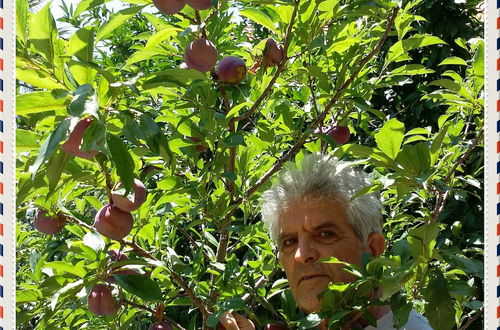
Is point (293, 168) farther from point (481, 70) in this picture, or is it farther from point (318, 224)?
point (481, 70)

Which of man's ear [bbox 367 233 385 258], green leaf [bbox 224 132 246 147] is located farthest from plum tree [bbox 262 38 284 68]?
man's ear [bbox 367 233 385 258]

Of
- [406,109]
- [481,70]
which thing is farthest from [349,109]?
[406,109]

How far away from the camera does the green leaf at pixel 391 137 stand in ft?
3.49

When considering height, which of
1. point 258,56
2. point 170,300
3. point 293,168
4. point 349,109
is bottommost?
point 170,300

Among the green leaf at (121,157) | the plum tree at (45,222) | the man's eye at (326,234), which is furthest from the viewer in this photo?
the man's eye at (326,234)

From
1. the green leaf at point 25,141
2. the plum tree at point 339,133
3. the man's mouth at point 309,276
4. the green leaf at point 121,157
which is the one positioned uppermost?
the green leaf at point 121,157

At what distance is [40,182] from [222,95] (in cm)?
51

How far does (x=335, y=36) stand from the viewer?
1547 mm

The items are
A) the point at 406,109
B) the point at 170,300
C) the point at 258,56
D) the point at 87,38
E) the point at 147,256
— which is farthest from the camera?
the point at 406,109

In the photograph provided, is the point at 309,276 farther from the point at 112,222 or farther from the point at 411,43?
the point at 411,43

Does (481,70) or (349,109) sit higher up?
(481,70)

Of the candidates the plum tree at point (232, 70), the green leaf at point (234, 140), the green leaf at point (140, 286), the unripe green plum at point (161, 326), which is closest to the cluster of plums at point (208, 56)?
the plum tree at point (232, 70)

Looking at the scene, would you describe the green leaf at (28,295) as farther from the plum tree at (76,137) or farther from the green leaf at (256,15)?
the green leaf at (256,15)

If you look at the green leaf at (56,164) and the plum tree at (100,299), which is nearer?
the green leaf at (56,164)
